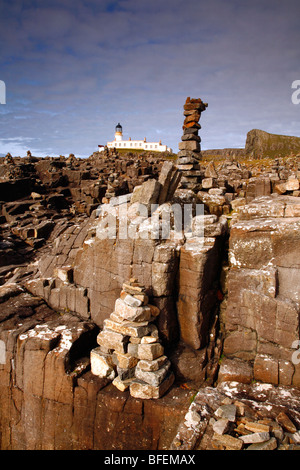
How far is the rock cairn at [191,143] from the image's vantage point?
13891mm

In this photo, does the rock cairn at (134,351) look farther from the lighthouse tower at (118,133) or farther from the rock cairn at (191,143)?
the lighthouse tower at (118,133)

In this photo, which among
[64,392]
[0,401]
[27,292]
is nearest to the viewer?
[64,392]

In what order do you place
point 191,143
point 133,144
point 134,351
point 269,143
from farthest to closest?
point 133,144
point 269,143
point 191,143
point 134,351

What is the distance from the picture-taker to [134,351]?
624 centimetres

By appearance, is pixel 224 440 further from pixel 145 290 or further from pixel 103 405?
pixel 145 290

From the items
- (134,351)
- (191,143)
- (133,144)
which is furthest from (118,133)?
(134,351)

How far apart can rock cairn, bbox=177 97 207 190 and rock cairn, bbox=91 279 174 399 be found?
8.64 m

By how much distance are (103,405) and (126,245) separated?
11.9 ft

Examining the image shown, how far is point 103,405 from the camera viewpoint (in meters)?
6.04

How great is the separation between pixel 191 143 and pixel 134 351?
1104 centimetres

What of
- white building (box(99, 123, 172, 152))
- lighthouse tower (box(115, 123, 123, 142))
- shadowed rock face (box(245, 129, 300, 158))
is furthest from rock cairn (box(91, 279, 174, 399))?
lighthouse tower (box(115, 123, 123, 142))

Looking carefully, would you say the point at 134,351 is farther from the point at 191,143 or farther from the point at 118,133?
the point at 118,133

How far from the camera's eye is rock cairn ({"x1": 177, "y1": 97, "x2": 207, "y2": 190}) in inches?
547

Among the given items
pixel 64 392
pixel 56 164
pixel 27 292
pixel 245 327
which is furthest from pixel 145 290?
pixel 56 164
